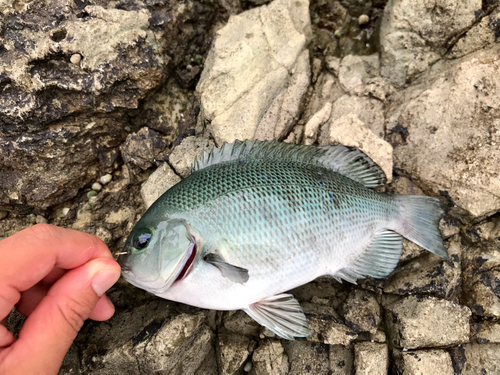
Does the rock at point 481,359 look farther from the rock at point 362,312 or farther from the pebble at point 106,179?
the pebble at point 106,179

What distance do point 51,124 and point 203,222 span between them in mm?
1792

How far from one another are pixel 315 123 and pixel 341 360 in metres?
2.03

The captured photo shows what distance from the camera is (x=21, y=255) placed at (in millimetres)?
1811

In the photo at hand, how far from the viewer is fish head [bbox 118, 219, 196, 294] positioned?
6.64ft

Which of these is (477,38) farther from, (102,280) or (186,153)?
(102,280)

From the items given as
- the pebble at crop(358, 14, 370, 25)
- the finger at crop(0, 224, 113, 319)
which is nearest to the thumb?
the finger at crop(0, 224, 113, 319)

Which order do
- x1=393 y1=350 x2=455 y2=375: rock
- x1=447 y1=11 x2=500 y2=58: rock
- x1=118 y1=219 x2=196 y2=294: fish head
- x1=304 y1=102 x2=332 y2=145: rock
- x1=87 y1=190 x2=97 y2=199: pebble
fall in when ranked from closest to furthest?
x1=118 y1=219 x2=196 y2=294: fish head, x1=393 y1=350 x2=455 y2=375: rock, x1=447 y1=11 x2=500 y2=58: rock, x1=304 y1=102 x2=332 y2=145: rock, x1=87 y1=190 x2=97 y2=199: pebble

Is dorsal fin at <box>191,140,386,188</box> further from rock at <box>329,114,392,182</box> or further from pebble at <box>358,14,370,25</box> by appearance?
pebble at <box>358,14,370,25</box>

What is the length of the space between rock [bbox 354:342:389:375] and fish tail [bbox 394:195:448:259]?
911 millimetres

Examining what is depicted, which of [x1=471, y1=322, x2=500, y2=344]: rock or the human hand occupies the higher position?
the human hand

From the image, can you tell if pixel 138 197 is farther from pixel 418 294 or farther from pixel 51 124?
pixel 418 294

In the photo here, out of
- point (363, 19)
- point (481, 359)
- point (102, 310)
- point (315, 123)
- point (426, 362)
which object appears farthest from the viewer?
point (363, 19)

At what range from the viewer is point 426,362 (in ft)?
7.95

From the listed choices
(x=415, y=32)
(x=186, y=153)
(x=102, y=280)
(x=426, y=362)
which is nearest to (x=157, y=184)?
(x=186, y=153)
